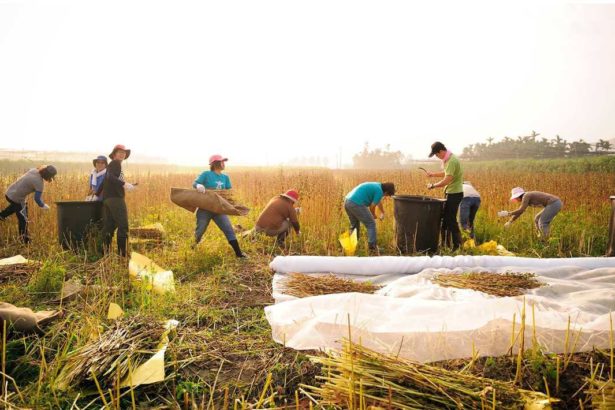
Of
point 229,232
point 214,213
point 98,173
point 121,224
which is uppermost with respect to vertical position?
point 98,173

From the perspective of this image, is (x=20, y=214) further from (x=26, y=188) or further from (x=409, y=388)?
(x=409, y=388)

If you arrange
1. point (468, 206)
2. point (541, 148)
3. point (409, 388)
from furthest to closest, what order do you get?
point (541, 148) < point (468, 206) < point (409, 388)

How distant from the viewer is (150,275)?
12.1ft

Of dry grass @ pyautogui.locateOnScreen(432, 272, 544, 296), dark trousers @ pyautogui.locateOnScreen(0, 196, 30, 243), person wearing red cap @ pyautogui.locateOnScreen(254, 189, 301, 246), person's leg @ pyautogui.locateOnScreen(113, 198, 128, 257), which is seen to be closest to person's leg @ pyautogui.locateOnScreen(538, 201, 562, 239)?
dry grass @ pyautogui.locateOnScreen(432, 272, 544, 296)

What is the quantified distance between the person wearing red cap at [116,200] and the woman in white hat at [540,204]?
200 inches

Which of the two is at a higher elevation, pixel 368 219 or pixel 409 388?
pixel 368 219

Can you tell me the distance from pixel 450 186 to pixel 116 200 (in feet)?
14.4

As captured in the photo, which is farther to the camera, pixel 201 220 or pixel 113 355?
pixel 201 220

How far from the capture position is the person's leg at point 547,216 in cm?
538

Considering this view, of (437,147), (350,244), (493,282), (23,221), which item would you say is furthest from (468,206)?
(23,221)

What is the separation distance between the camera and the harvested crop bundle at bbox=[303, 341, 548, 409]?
1510 millimetres

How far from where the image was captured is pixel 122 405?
6.27 ft

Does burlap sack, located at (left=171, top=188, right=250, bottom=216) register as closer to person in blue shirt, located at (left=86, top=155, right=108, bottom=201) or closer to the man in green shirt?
person in blue shirt, located at (left=86, top=155, right=108, bottom=201)

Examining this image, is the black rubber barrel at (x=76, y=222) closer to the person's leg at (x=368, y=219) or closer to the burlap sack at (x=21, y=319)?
the burlap sack at (x=21, y=319)
